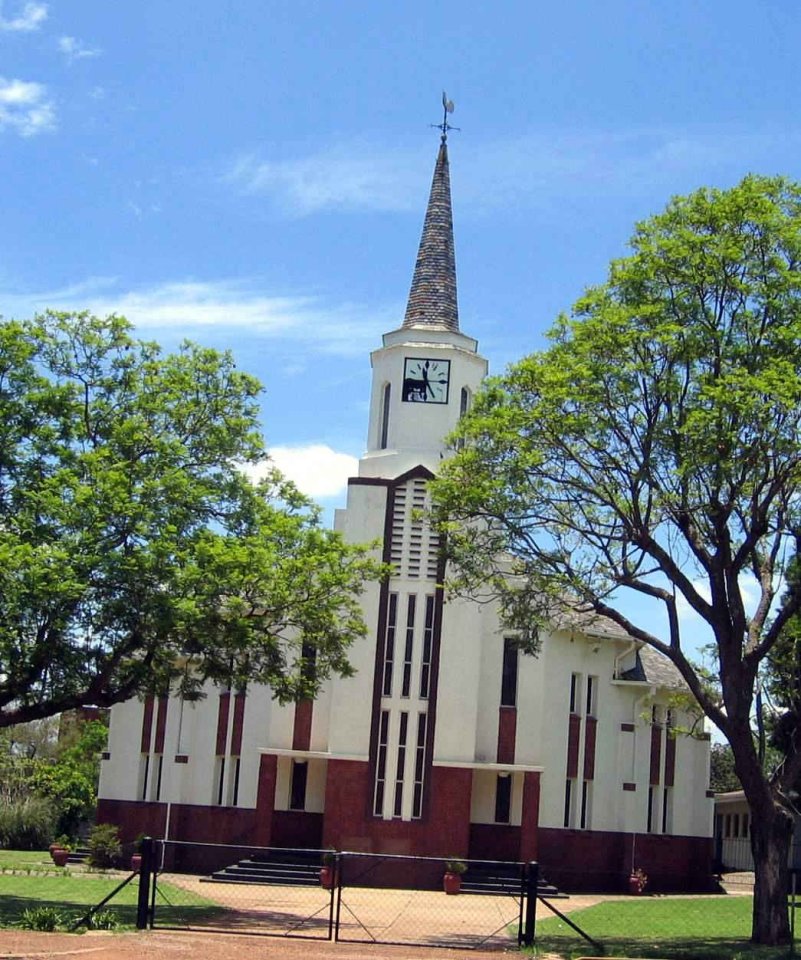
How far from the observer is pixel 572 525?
24.1 metres

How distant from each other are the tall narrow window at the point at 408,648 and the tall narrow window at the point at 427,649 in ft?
1.14

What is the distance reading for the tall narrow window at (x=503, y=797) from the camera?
3903 centimetres

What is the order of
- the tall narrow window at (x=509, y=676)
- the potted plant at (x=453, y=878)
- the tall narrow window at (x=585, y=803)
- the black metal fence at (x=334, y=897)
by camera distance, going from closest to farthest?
the black metal fence at (x=334, y=897)
the potted plant at (x=453, y=878)
the tall narrow window at (x=509, y=676)
the tall narrow window at (x=585, y=803)

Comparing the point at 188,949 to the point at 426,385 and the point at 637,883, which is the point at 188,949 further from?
the point at 426,385

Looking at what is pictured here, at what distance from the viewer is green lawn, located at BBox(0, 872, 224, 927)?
23.4 meters

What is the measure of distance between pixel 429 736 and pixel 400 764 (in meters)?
1.14

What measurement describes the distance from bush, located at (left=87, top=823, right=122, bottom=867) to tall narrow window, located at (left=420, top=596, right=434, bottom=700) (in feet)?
33.9

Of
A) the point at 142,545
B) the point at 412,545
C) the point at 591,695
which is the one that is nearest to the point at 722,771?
the point at 591,695

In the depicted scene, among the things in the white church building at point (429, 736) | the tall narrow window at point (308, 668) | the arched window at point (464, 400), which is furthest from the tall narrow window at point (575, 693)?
the tall narrow window at point (308, 668)

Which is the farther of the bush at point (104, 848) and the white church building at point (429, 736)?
the bush at point (104, 848)

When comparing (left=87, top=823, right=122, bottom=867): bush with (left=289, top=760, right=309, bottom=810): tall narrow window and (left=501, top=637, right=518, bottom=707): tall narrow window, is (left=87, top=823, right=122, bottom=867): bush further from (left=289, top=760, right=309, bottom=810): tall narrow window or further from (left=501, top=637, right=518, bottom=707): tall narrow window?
(left=501, top=637, right=518, bottom=707): tall narrow window

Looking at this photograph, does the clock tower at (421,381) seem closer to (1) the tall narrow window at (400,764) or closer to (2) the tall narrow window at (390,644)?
(2) the tall narrow window at (390,644)

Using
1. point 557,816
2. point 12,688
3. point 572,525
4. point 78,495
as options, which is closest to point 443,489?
point 572,525

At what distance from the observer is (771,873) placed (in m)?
23.0
